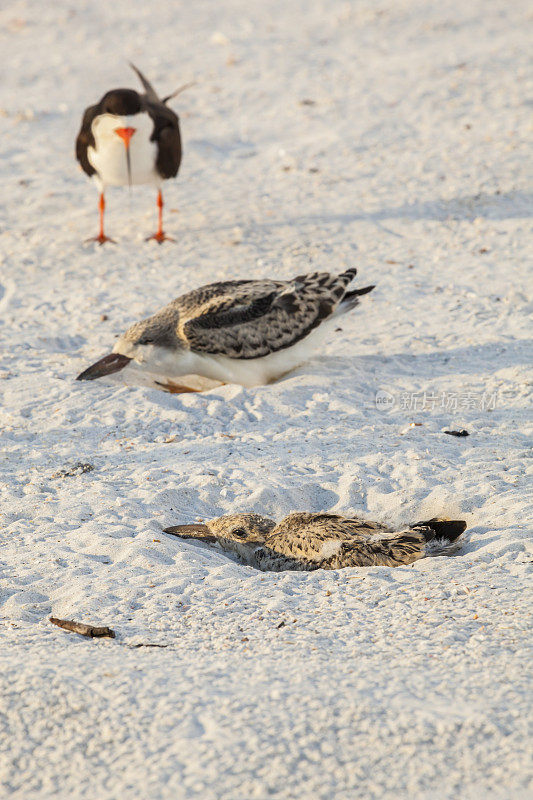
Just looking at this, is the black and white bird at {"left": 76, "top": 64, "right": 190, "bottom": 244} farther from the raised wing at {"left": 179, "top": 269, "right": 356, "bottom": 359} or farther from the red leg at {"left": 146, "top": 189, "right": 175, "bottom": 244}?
the raised wing at {"left": 179, "top": 269, "right": 356, "bottom": 359}

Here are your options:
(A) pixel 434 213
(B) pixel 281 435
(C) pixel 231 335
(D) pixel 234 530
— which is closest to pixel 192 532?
(D) pixel 234 530

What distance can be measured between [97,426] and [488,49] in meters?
8.81

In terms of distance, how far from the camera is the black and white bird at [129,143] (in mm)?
8562

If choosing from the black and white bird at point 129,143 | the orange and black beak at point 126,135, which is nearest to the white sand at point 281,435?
the black and white bird at point 129,143

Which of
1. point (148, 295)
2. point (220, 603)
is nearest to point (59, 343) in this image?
point (148, 295)

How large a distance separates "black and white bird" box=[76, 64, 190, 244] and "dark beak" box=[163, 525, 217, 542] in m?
4.58

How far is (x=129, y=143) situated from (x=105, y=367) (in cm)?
293

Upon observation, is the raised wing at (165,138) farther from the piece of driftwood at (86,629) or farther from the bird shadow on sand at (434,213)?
the piece of driftwood at (86,629)

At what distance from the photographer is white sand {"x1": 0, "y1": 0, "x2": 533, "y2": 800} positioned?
3.13 meters

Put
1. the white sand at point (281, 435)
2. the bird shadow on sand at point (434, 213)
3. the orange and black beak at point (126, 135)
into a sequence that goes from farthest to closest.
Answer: the bird shadow on sand at point (434, 213) < the orange and black beak at point (126, 135) < the white sand at point (281, 435)

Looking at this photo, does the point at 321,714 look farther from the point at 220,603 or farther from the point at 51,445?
the point at 51,445

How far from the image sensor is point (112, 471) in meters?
5.42

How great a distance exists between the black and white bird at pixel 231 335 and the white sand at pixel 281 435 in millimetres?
212

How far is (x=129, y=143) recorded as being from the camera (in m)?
8.60
